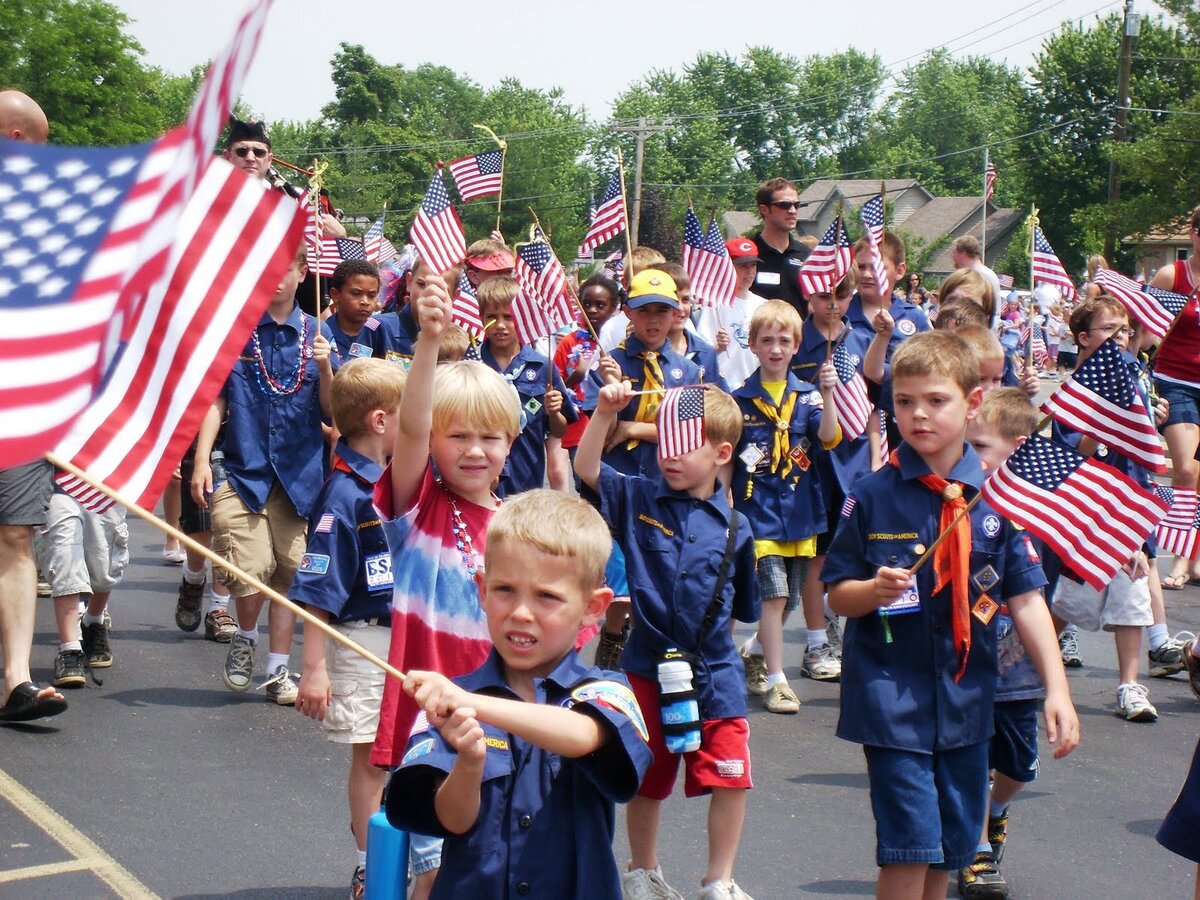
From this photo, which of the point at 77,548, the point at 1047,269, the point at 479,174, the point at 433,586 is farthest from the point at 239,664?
the point at 1047,269

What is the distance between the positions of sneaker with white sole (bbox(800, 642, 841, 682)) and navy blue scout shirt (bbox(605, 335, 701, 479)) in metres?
1.41

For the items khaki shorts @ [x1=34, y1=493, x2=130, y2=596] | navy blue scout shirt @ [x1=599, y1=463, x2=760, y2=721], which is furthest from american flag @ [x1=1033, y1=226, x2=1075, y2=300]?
khaki shorts @ [x1=34, y1=493, x2=130, y2=596]

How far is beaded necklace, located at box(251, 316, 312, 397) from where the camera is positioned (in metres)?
7.80

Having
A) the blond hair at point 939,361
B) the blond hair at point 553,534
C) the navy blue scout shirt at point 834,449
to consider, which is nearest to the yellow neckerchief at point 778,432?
the navy blue scout shirt at point 834,449

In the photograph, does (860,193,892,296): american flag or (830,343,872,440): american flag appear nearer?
(830,343,872,440): american flag

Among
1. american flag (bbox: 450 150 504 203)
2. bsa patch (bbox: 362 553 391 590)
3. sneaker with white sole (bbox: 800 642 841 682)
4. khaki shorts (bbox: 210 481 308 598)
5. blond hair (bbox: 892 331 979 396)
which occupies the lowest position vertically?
sneaker with white sole (bbox: 800 642 841 682)

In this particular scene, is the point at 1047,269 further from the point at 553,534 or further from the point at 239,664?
the point at 553,534

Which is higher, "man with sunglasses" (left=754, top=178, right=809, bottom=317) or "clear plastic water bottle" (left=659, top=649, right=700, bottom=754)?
"man with sunglasses" (left=754, top=178, right=809, bottom=317)

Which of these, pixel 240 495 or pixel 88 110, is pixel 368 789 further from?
pixel 88 110

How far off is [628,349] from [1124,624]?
2.86 m

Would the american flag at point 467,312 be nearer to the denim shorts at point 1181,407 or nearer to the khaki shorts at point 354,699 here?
the khaki shorts at point 354,699

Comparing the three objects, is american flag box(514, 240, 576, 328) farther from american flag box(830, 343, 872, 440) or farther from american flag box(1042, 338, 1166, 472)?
american flag box(1042, 338, 1166, 472)

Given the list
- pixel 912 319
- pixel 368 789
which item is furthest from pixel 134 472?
pixel 912 319

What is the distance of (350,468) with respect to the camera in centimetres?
538
